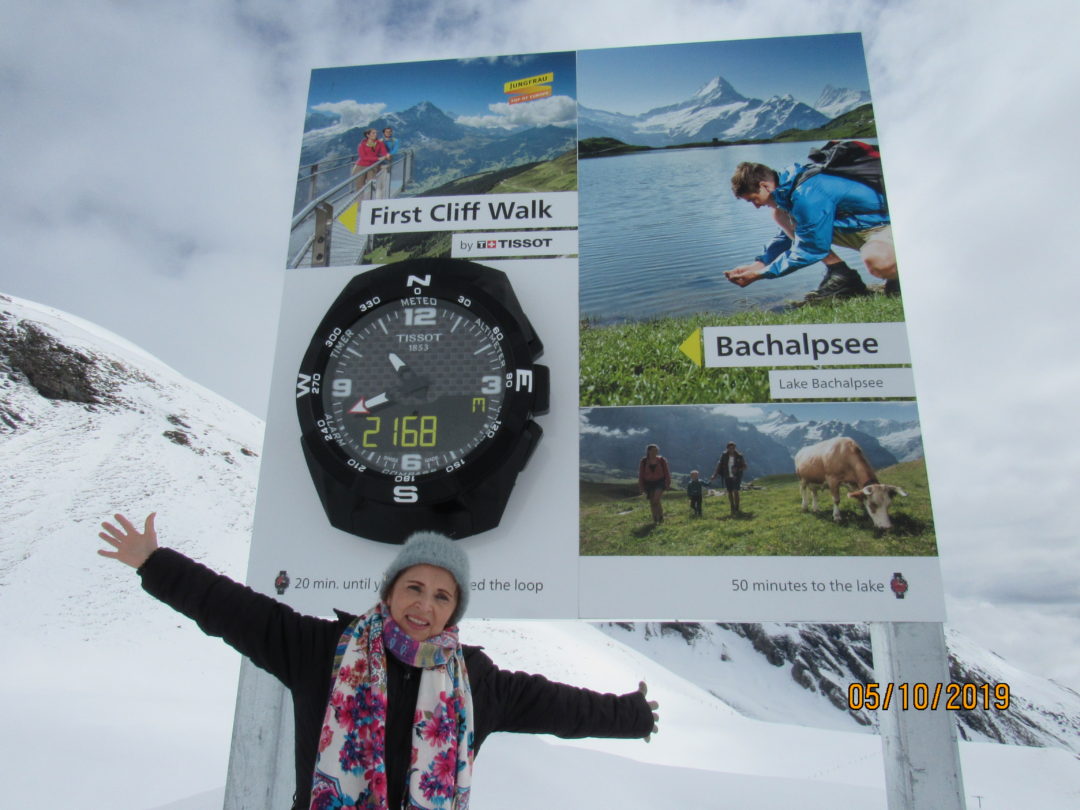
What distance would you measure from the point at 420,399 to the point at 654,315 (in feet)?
4.24

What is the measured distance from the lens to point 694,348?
4.07 meters

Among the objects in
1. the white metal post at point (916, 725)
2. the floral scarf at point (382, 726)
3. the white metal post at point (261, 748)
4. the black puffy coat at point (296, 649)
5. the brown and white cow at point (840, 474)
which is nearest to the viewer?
the floral scarf at point (382, 726)

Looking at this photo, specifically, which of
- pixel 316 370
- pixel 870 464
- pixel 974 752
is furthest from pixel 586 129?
pixel 974 752

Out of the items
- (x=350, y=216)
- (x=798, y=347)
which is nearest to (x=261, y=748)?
(x=350, y=216)

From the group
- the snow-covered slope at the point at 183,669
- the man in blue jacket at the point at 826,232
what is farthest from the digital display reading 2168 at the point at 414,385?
the snow-covered slope at the point at 183,669

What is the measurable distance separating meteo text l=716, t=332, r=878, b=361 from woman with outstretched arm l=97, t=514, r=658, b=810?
7.92 ft

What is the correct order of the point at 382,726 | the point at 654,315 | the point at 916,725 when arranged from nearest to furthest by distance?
the point at 382,726
the point at 916,725
the point at 654,315

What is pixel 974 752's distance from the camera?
444 inches

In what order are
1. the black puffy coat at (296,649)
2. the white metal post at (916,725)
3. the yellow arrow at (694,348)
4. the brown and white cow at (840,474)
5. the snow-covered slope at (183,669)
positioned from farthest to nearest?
the snow-covered slope at (183,669) < the yellow arrow at (694,348) < the brown and white cow at (840,474) < the white metal post at (916,725) < the black puffy coat at (296,649)

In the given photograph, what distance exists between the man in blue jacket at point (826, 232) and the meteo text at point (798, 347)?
26 cm

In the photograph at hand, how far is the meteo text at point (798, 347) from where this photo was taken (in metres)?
3.98

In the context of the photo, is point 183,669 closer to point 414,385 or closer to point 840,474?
point 414,385

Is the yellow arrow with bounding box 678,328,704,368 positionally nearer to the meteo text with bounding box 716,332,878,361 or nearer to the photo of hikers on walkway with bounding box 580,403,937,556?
the meteo text with bounding box 716,332,878,361
